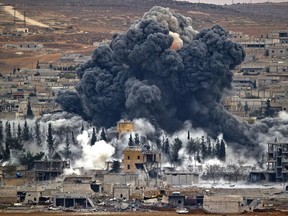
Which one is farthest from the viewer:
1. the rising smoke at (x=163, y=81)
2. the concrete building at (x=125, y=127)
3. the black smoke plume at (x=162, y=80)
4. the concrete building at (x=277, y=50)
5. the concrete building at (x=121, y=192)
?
the concrete building at (x=277, y=50)

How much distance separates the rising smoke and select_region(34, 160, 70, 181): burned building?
13.9 metres

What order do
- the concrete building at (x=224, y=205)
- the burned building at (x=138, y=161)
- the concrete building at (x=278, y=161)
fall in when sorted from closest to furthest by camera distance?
the concrete building at (x=224, y=205), the concrete building at (x=278, y=161), the burned building at (x=138, y=161)

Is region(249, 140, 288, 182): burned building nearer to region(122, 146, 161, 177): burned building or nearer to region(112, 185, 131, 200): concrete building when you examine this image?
region(122, 146, 161, 177): burned building

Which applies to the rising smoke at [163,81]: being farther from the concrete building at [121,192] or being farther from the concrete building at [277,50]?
the concrete building at [277,50]

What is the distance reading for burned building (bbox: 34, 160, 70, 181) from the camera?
10638 cm

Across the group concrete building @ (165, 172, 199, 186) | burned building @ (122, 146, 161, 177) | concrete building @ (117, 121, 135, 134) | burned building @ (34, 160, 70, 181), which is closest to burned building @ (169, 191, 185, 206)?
concrete building @ (165, 172, 199, 186)

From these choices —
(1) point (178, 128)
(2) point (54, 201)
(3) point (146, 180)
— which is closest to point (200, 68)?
(1) point (178, 128)

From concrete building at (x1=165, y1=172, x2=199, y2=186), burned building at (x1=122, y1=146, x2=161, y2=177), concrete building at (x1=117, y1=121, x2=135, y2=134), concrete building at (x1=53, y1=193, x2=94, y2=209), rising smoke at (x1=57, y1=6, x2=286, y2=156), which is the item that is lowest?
concrete building at (x1=53, y1=193, x2=94, y2=209)

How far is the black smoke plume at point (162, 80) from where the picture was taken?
398 feet

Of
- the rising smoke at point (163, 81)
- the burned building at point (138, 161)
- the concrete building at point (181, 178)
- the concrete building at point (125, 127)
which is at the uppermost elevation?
the rising smoke at point (163, 81)

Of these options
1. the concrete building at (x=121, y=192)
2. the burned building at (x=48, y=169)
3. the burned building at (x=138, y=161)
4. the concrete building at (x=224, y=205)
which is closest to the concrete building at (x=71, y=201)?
the concrete building at (x=121, y=192)

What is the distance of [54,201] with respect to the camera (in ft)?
314

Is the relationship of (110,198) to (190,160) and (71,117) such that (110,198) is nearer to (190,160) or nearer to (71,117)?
(190,160)

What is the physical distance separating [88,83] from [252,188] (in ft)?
88.5
